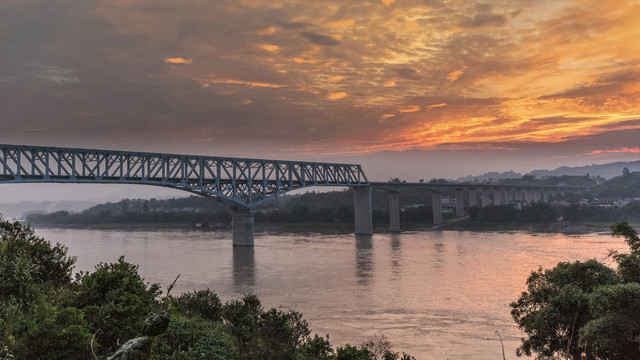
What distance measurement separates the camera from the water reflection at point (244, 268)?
44.3 meters

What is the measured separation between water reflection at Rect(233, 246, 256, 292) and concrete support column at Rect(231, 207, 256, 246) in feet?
6.61

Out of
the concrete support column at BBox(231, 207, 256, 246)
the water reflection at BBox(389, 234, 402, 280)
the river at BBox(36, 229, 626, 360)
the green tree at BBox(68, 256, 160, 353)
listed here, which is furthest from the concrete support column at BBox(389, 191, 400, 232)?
the green tree at BBox(68, 256, 160, 353)

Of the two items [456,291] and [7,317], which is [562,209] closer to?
[456,291]

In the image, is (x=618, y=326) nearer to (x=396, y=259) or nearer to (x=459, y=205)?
(x=396, y=259)

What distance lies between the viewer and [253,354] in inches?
707

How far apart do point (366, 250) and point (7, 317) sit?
61858 mm

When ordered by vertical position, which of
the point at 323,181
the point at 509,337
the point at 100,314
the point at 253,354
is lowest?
the point at 509,337

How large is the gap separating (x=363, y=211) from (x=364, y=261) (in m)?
48.2

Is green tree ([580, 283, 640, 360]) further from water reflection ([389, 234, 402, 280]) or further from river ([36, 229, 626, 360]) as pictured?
water reflection ([389, 234, 402, 280])

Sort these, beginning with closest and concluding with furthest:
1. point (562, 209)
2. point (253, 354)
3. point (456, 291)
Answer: point (253, 354)
point (456, 291)
point (562, 209)

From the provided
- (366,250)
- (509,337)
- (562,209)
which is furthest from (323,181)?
(509,337)

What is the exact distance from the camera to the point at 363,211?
107750 mm

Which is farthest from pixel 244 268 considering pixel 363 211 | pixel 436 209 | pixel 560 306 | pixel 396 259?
pixel 436 209

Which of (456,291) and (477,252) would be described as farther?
(477,252)
